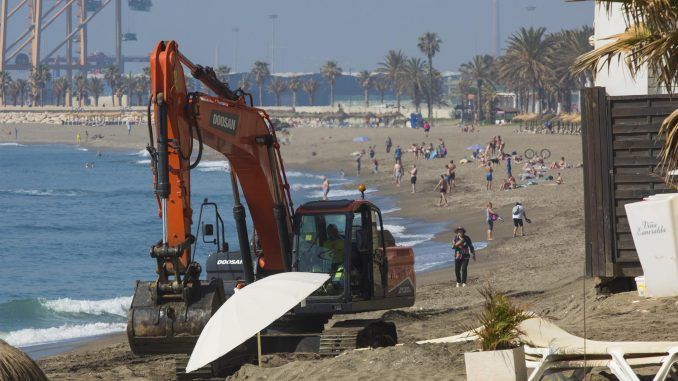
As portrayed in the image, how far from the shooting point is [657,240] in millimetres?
14633

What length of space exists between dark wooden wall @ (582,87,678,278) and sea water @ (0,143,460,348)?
1225 centimetres

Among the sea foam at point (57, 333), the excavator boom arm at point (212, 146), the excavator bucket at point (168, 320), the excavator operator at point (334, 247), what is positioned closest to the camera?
the excavator boom arm at point (212, 146)

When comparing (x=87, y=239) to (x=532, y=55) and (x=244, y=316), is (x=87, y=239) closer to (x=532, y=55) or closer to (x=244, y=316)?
(x=244, y=316)

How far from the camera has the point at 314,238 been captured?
576 inches

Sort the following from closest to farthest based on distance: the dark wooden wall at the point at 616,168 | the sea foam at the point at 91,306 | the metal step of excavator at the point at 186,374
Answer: the metal step of excavator at the point at 186,374 < the dark wooden wall at the point at 616,168 < the sea foam at the point at 91,306

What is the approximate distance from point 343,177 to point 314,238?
6152cm

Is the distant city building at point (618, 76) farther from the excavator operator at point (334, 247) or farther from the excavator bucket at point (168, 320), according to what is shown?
the excavator bucket at point (168, 320)

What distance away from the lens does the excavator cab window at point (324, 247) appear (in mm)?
14414

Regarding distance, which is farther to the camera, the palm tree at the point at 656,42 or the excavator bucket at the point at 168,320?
the excavator bucket at the point at 168,320

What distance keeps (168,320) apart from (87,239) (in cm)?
3864

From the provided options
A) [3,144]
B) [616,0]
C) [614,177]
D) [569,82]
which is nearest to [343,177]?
[569,82]

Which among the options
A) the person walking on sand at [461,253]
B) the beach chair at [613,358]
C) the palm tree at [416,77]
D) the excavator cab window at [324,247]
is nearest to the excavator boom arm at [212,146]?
the excavator cab window at [324,247]

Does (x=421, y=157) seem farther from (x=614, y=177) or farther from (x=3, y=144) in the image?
(x=3, y=144)

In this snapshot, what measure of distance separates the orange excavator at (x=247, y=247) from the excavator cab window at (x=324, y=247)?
12mm
